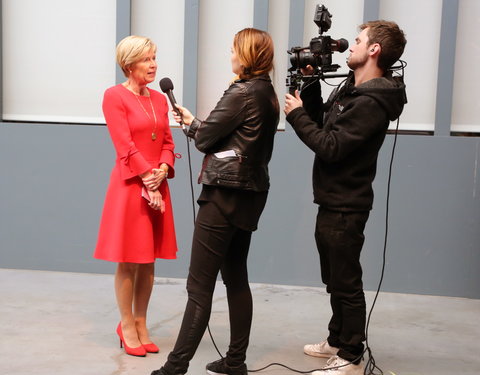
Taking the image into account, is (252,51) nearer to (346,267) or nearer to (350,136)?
(350,136)

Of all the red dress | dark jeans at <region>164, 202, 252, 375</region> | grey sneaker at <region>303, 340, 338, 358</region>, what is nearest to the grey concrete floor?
grey sneaker at <region>303, 340, 338, 358</region>

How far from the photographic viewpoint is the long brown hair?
277cm

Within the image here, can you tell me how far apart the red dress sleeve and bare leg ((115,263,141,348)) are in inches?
18.9

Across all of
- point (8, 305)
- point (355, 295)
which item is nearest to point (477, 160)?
point (355, 295)

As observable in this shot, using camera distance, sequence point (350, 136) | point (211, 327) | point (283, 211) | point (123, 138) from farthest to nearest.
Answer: point (283, 211) → point (211, 327) → point (123, 138) → point (350, 136)

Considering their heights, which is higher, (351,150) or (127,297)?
(351,150)

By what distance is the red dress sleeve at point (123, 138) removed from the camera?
3.26 m

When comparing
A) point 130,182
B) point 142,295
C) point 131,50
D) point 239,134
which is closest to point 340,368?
point 142,295

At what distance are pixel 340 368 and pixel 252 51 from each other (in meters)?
1.49

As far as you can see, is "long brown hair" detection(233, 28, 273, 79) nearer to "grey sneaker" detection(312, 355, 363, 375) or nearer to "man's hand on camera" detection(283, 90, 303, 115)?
"man's hand on camera" detection(283, 90, 303, 115)

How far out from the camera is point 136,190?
3338mm

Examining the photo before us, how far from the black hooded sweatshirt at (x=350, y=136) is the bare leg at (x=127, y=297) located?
103 centimetres

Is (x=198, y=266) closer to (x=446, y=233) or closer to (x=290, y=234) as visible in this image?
(x=290, y=234)

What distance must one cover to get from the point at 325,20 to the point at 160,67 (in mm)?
2169
